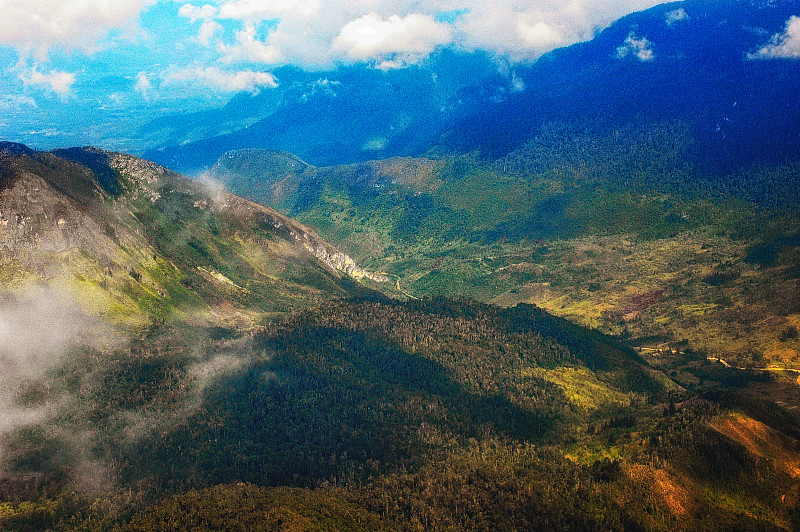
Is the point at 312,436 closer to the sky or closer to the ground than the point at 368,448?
closer to the sky

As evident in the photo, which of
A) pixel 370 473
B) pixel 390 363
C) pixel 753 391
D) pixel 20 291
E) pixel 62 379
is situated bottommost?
pixel 753 391

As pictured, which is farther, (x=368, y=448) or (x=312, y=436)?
(x=312, y=436)

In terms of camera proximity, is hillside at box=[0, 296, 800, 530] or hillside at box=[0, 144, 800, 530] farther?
hillside at box=[0, 144, 800, 530]

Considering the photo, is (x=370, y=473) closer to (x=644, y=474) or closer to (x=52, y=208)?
(x=644, y=474)

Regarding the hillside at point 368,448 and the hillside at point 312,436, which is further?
the hillside at point 312,436

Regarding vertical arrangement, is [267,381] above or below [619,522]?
above

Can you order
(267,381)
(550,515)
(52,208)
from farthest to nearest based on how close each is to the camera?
1. (52,208)
2. (267,381)
3. (550,515)

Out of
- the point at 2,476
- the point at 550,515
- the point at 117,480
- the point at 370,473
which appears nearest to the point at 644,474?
the point at 550,515

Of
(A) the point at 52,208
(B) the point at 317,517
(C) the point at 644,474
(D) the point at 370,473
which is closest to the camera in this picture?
(B) the point at 317,517

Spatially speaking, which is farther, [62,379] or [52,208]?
[52,208]
